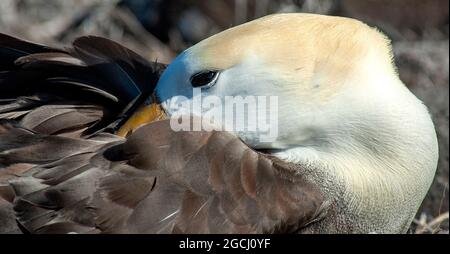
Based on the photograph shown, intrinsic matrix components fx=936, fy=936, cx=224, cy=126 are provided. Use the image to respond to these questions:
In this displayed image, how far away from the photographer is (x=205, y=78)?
3.77 meters

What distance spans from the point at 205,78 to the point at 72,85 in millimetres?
573

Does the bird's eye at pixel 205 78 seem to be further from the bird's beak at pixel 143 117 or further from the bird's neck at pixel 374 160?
the bird's neck at pixel 374 160

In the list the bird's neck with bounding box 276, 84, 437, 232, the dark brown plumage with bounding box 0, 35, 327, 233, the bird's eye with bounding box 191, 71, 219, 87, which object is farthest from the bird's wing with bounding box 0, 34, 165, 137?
the bird's neck with bounding box 276, 84, 437, 232

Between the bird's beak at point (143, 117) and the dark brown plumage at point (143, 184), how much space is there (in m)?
0.12

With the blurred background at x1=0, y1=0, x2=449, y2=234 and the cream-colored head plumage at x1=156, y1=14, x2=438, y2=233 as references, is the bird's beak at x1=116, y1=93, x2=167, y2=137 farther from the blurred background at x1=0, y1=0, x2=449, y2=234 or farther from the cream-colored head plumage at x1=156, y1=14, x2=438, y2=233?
the blurred background at x1=0, y1=0, x2=449, y2=234

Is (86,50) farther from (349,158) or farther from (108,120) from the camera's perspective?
(349,158)

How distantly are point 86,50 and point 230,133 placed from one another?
2.70ft

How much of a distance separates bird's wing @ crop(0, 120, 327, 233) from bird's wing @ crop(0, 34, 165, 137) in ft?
0.79

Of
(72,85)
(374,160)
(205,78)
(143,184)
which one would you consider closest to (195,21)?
(72,85)

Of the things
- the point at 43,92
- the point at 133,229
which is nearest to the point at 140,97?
the point at 43,92

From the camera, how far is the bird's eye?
3764 millimetres

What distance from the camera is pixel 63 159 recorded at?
345 centimetres

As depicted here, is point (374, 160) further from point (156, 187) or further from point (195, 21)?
point (195, 21)
